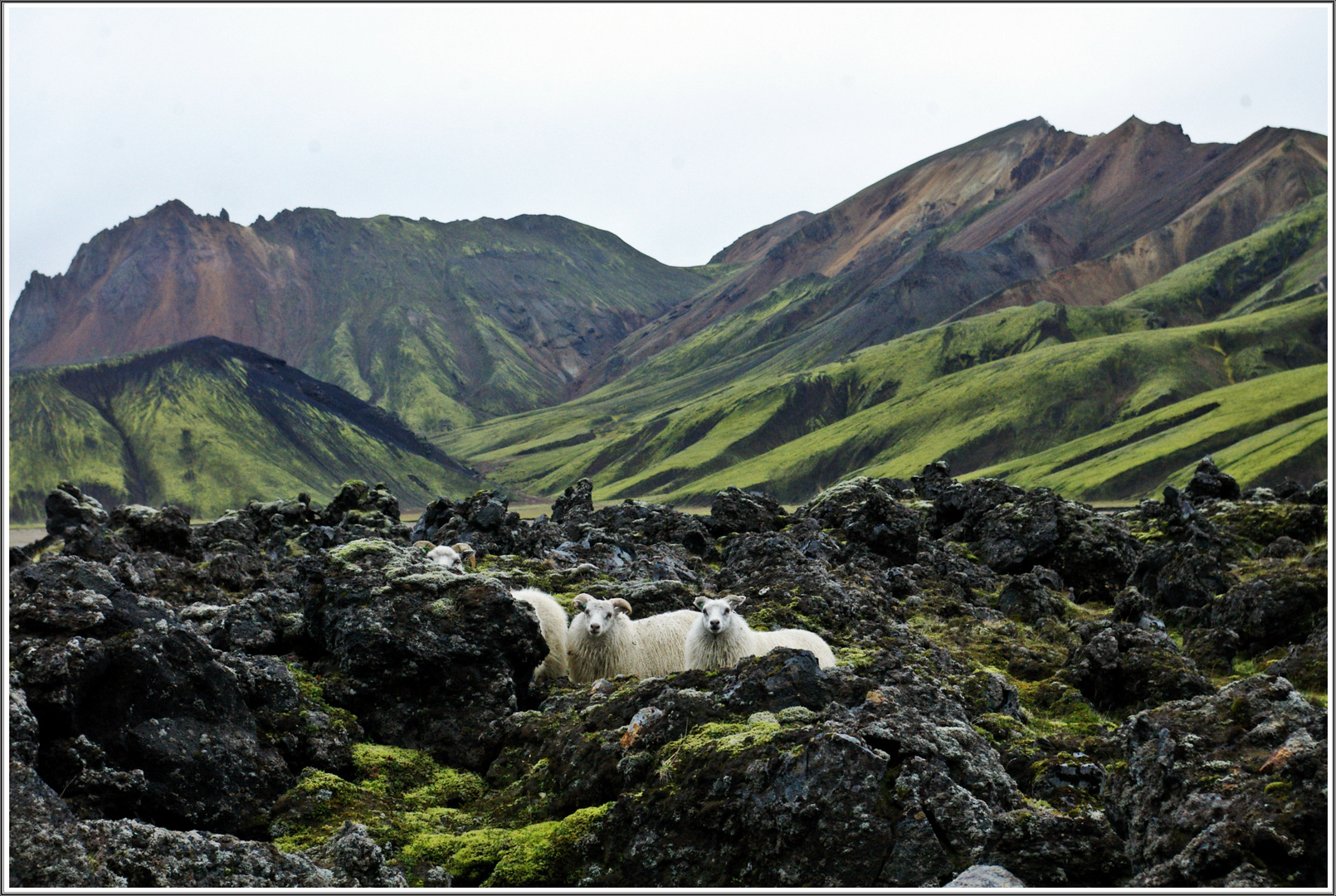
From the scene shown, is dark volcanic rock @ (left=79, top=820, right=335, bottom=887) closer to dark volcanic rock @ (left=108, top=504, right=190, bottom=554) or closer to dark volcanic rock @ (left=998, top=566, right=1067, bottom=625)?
dark volcanic rock @ (left=998, top=566, right=1067, bottom=625)

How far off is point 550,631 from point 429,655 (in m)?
5.02

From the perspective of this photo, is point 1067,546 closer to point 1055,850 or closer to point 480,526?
point 480,526

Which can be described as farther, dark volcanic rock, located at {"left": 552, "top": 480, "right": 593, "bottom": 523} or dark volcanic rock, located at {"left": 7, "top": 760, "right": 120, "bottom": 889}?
dark volcanic rock, located at {"left": 552, "top": 480, "right": 593, "bottom": 523}

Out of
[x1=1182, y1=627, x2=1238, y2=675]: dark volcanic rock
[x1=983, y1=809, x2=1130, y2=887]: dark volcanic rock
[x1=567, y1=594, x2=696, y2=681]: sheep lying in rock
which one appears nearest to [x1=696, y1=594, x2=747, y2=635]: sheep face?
[x1=567, y1=594, x2=696, y2=681]: sheep lying in rock

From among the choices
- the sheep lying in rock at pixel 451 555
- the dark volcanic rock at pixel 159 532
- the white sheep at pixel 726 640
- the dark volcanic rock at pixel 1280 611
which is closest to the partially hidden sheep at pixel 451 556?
the sheep lying in rock at pixel 451 555

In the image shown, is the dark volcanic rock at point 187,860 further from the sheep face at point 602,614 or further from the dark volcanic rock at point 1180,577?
the dark volcanic rock at point 1180,577

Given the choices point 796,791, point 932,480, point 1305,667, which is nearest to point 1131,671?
point 1305,667

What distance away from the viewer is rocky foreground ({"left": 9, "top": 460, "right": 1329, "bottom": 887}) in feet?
33.3

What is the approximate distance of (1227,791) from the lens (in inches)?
392

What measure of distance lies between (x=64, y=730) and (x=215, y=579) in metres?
23.2

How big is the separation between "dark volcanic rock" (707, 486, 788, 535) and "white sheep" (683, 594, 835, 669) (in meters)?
Result: 28.4

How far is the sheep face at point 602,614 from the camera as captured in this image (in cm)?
2058

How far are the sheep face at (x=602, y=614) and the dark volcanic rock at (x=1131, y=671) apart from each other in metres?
11.9

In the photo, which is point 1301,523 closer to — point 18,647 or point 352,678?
point 352,678
